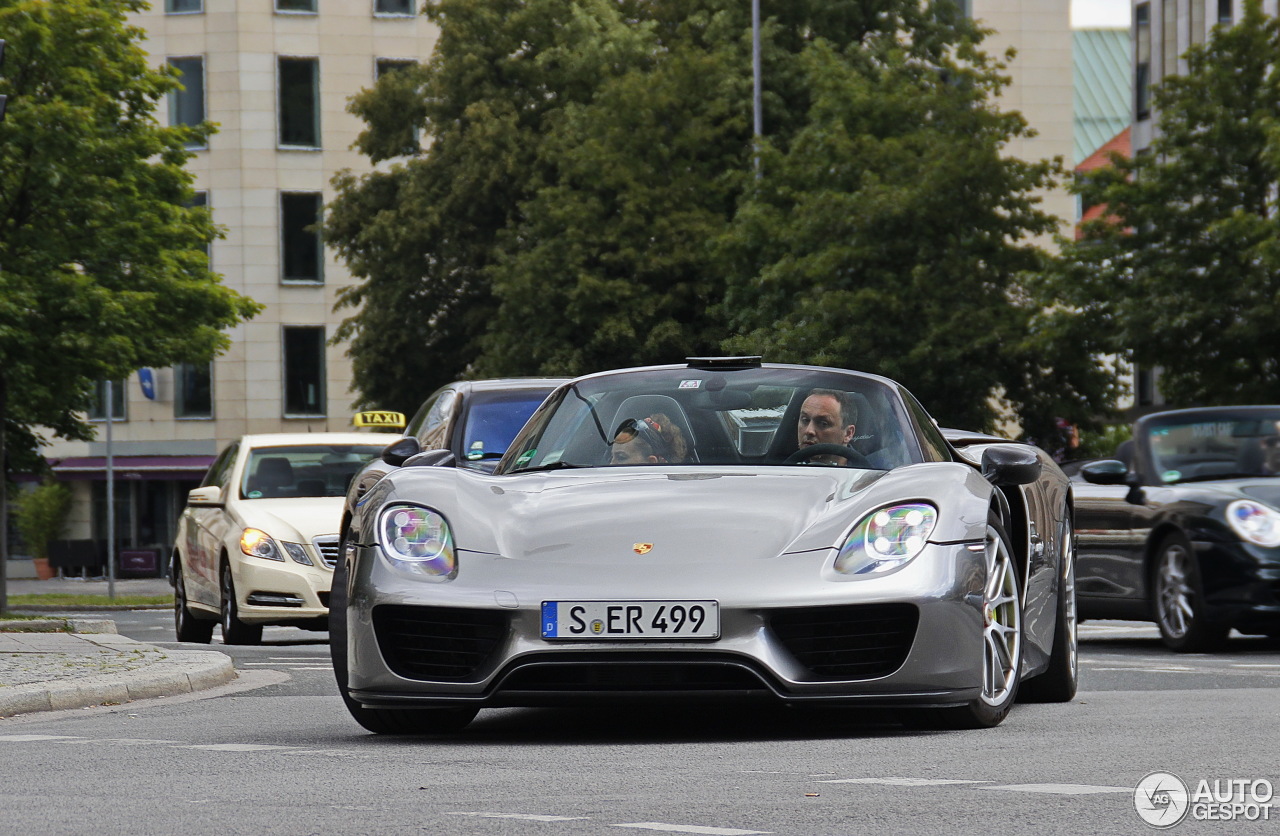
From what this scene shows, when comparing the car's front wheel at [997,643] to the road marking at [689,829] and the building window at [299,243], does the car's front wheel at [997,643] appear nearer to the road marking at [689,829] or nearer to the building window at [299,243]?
the road marking at [689,829]

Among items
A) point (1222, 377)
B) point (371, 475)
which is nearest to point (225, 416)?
point (1222, 377)

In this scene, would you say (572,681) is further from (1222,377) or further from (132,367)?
(1222,377)

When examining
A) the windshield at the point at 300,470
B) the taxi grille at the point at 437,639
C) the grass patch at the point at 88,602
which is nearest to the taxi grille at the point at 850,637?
the taxi grille at the point at 437,639

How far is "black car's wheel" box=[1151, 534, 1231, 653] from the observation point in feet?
47.3

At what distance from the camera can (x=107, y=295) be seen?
26.1 meters

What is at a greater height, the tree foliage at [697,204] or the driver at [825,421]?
the tree foliage at [697,204]

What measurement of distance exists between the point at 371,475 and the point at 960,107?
26497 millimetres

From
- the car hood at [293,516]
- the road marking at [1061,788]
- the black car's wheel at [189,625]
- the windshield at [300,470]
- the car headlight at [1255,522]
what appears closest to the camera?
the road marking at [1061,788]

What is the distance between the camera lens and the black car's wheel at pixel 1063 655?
9.32m

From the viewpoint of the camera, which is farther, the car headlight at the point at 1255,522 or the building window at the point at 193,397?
the building window at the point at 193,397

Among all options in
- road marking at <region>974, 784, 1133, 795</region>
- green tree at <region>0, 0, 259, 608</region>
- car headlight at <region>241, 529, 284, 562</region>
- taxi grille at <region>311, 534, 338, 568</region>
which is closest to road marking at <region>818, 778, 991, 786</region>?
road marking at <region>974, 784, 1133, 795</region>

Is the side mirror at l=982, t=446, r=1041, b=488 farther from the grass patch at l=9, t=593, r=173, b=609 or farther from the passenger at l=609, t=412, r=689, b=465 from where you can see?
the grass patch at l=9, t=593, r=173, b=609

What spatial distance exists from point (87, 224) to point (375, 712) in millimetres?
19743

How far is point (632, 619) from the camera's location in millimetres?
7133
